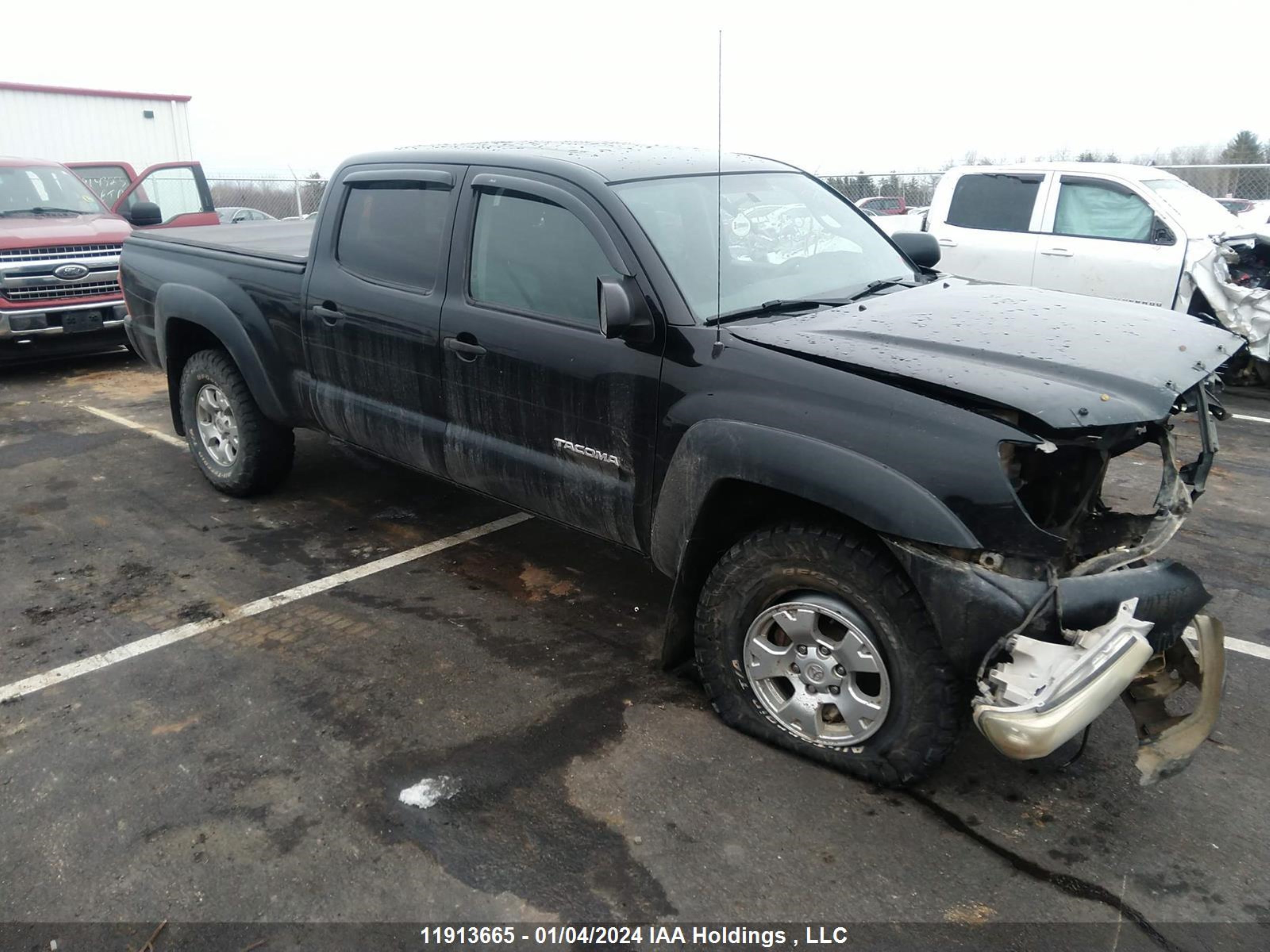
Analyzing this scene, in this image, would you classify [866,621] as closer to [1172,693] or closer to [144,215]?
[1172,693]

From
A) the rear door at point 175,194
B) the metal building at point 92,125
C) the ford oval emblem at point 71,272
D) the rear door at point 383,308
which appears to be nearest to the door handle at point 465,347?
the rear door at point 383,308

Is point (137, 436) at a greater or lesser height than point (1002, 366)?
lesser

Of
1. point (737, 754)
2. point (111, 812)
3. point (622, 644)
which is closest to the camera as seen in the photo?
point (111, 812)

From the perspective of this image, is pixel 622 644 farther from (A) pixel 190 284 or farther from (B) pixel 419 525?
(A) pixel 190 284

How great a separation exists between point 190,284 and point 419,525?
1.85 metres

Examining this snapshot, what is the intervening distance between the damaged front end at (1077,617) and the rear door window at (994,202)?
20.7ft

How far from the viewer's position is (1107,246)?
26.9 ft

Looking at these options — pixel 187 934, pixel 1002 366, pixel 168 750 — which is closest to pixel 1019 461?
pixel 1002 366

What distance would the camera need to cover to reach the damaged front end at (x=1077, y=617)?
253 centimetres

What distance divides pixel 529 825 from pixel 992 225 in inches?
304

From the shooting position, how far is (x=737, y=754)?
10.6ft

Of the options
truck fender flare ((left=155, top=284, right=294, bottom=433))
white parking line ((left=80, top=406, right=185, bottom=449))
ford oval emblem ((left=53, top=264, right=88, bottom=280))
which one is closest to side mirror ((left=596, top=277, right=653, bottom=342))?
truck fender flare ((left=155, top=284, right=294, bottom=433))

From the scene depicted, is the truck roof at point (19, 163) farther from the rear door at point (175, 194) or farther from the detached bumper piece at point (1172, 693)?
the detached bumper piece at point (1172, 693)

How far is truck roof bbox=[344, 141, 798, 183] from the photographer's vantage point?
3.76 metres
